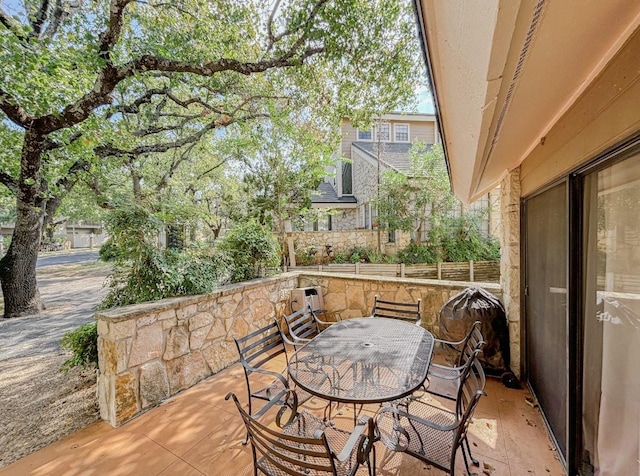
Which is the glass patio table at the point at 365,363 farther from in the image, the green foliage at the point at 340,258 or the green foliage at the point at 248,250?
the green foliage at the point at 340,258

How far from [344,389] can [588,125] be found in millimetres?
2171

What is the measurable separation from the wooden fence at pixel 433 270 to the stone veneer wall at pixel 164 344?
576cm

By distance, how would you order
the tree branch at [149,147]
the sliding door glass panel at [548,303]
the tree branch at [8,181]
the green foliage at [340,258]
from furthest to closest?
the green foliage at [340,258]
the tree branch at [149,147]
the tree branch at [8,181]
the sliding door glass panel at [548,303]

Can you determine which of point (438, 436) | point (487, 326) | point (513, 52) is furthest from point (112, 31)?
point (487, 326)

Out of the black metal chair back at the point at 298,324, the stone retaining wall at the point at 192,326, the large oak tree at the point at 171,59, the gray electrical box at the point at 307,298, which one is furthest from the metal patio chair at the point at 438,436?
the large oak tree at the point at 171,59

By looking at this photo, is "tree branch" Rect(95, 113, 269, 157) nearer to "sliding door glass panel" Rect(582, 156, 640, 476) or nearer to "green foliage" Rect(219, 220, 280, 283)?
"green foliage" Rect(219, 220, 280, 283)

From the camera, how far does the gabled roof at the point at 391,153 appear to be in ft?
37.0

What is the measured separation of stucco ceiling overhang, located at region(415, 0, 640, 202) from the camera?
0.82 metres

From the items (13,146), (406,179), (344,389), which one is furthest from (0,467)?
(406,179)

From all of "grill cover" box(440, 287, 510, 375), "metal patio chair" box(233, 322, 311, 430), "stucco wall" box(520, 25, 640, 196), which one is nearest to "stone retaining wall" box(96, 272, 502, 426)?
"grill cover" box(440, 287, 510, 375)

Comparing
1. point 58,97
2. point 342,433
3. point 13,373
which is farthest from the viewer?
point 58,97

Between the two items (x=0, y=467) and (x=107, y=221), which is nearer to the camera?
(x=0, y=467)

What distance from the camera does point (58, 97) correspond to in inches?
155

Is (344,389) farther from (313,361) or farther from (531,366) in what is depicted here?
(531,366)
